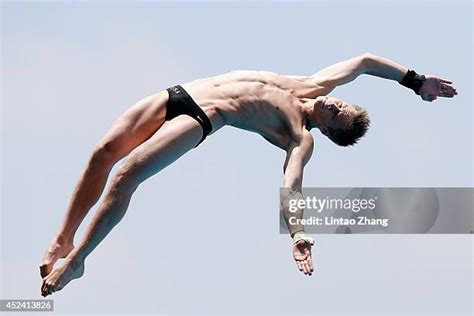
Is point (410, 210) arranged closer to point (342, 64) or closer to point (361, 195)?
point (361, 195)

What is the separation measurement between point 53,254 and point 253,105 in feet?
7.28

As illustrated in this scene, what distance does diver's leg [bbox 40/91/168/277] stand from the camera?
11281 millimetres

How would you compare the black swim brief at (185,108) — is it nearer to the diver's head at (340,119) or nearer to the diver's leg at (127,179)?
the diver's leg at (127,179)

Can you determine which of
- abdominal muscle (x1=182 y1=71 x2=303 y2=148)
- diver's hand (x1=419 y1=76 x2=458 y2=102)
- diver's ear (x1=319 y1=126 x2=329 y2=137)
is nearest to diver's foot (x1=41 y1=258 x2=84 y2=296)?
abdominal muscle (x1=182 y1=71 x2=303 y2=148)

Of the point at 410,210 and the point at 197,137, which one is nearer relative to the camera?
the point at 197,137

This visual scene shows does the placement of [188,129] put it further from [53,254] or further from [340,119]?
[53,254]

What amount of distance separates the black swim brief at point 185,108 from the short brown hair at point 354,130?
1149 millimetres

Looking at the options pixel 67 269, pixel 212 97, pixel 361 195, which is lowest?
pixel 67 269

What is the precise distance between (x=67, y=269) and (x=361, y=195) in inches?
111

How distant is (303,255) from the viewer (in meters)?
10.5

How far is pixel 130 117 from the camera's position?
445 inches

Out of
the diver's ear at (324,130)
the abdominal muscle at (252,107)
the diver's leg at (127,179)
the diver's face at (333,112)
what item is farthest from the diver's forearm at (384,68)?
the diver's leg at (127,179)

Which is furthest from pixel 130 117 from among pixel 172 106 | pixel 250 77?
pixel 250 77

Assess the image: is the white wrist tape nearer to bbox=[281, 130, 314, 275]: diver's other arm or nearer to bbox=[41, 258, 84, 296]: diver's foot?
bbox=[281, 130, 314, 275]: diver's other arm
